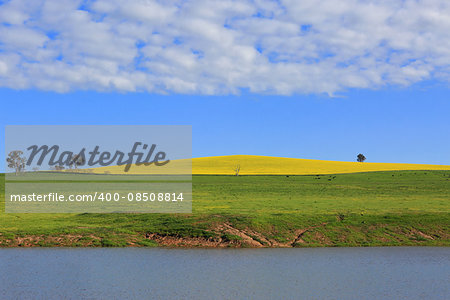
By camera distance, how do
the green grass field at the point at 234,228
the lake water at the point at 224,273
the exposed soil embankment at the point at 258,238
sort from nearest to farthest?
→ the lake water at the point at 224,273
the exposed soil embankment at the point at 258,238
the green grass field at the point at 234,228

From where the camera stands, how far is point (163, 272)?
25.5 m

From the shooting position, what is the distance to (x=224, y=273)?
2520 cm

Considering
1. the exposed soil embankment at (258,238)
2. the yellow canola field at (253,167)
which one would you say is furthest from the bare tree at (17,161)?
the exposed soil embankment at (258,238)

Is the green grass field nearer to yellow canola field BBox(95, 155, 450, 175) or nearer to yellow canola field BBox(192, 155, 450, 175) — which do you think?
→ yellow canola field BBox(95, 155, 450, 175)

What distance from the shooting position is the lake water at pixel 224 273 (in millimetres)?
21156

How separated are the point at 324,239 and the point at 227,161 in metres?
123

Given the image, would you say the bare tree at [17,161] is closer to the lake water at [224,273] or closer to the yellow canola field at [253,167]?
the yellow canola field at [253,167]

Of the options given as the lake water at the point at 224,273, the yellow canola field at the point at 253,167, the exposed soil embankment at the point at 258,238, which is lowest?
the lake water at the point at 224,273

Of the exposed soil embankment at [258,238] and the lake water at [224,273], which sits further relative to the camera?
the exposed soil embankment at [258,238]

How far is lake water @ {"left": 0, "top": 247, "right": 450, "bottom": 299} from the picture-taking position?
21.2 meters

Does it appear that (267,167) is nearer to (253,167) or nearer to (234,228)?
(253,167)

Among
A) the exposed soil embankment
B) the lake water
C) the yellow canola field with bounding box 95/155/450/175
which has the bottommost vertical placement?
the lake water

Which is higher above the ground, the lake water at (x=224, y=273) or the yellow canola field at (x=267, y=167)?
the yellow canola field at (x=267, y=167)

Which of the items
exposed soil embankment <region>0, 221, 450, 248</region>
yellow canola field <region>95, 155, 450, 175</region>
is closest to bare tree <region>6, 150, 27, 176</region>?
yellow canola field <region>95, 155, 450, 175</region>
